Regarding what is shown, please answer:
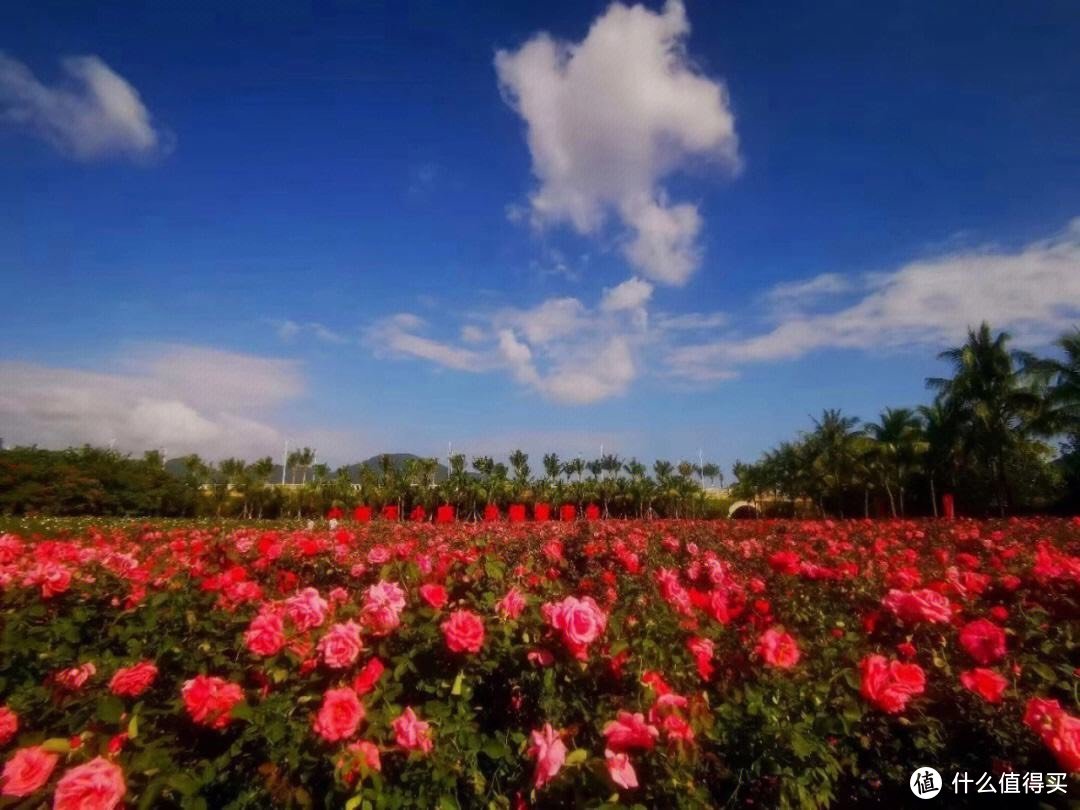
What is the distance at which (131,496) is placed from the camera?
→ 105 ft

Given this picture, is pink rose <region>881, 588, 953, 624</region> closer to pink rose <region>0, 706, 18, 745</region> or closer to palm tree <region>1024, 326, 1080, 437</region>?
pink rose <region>0, 706, 18, 745</region>

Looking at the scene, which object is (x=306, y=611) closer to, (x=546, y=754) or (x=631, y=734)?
(x=546, y=754)

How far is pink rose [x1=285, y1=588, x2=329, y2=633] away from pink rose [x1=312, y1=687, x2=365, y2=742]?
40 centimetres

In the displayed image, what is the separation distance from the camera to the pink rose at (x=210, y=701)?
1658 mm

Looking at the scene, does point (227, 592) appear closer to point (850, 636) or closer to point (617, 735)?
point (617, 735)

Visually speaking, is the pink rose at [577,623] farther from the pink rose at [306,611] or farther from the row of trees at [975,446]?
the row of trees at [975,446]

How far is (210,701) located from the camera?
1.67 meters

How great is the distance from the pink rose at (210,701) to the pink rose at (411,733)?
0.50m

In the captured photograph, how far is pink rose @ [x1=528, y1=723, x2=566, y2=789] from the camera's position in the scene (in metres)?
1.40

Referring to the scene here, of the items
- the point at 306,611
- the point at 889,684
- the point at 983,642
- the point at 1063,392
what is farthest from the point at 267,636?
the point at 1063,392

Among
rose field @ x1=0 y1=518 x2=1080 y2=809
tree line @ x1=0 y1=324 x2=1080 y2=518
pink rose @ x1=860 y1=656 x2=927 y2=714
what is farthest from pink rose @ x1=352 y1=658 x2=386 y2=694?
tree line @ x1=0 y1=324 x2=1080 y2=518

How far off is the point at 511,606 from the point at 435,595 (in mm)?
298

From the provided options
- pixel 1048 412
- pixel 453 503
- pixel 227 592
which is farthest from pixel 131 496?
pixel 1048 412

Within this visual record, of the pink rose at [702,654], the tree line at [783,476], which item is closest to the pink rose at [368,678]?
the pink rose at [702,654]
